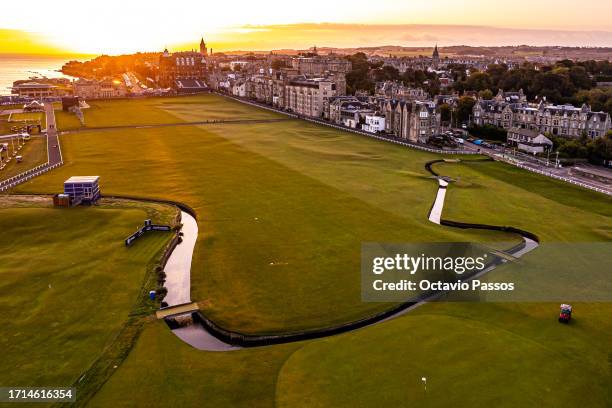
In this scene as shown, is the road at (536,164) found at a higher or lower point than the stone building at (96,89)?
lower

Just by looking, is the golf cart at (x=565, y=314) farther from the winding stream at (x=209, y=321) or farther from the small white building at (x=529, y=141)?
the small white building at (x=529, y=141)

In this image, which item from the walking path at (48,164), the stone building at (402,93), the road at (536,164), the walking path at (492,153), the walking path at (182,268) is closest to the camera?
the walking path at (182,268)

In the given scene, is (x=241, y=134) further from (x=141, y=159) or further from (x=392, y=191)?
(x=392, y=191)

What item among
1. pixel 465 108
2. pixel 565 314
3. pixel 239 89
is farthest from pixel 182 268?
pixel 239 89

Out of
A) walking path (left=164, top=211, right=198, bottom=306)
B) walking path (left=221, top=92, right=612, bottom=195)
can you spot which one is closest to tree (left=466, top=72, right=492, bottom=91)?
walking path (left=221, top=92, right=612, bottom=195)

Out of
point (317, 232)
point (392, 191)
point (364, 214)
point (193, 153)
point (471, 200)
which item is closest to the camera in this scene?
point (317, 232)

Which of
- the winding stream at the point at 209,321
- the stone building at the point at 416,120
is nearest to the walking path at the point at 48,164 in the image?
the winding stream at the point at 209,321

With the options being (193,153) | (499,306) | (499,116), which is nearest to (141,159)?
(193,153)
